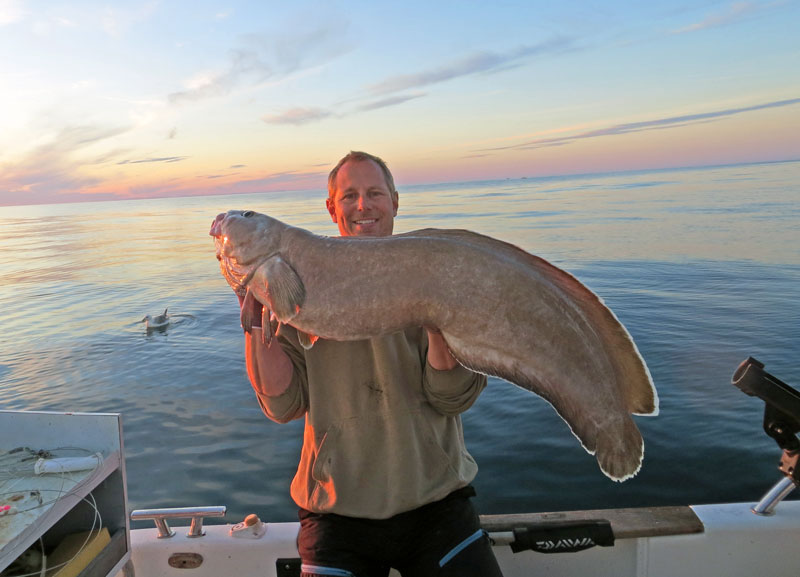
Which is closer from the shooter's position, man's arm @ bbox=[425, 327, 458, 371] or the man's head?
man's arm @ bbox=[425, 327, 458, 371]

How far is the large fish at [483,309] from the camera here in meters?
2.08

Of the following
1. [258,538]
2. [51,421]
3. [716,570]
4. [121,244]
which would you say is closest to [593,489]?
[716,570]

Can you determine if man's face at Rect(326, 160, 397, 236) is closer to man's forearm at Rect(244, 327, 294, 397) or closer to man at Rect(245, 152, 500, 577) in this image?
man at Rect(245, 152, 500, 577)

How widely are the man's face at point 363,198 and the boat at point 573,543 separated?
6.24ft

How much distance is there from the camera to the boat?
3303mm

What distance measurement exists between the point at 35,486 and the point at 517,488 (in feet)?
18.4

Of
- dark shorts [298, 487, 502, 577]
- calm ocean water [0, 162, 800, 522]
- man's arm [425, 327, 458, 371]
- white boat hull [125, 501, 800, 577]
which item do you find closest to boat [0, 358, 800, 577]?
white boat hull [125, 501, 800, 577]

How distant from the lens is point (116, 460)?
3125mm

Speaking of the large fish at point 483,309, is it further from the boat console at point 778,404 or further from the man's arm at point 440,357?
the boat console at point 778,404

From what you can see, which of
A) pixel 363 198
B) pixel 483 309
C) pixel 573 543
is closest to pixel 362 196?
pixel 363 198

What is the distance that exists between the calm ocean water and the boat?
10.4ft

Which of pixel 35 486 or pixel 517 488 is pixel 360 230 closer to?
pixel 35 486

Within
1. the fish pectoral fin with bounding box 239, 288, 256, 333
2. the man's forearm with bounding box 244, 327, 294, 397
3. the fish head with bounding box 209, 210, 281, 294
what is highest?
the fish head with bounding box 209, 210, 281, 294

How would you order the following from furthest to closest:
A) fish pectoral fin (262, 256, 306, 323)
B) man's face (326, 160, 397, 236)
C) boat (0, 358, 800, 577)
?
boat (0, 358, 800, 577), man's face (326, 160, 397, 236), fish pectoral fin (262, 256, 306, 323)
